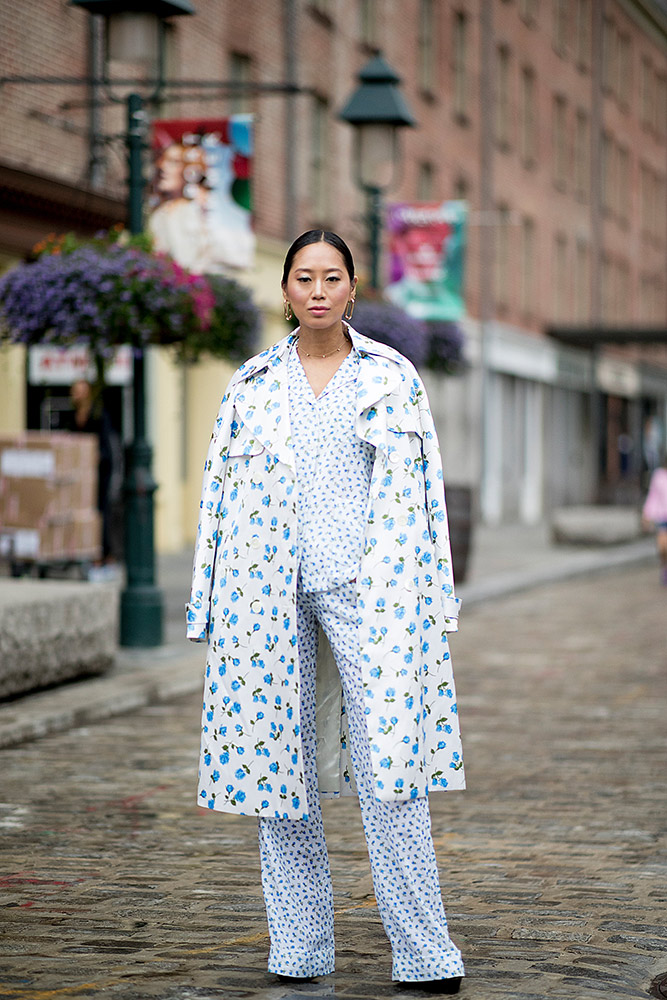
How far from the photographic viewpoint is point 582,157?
41.7 m

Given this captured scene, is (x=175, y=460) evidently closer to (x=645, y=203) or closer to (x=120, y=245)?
(x=120, y=245)

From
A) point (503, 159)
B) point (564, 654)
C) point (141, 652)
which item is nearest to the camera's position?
point (141, 652)

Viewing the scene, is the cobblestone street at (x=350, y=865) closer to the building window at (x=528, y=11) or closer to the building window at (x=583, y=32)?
the building window at (x=528, y=11)

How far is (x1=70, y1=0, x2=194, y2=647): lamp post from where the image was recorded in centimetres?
1064

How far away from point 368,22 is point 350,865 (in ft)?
79.9

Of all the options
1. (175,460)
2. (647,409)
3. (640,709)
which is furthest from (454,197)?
(640,709)

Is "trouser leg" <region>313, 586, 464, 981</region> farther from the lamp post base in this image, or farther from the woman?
the lamp post base

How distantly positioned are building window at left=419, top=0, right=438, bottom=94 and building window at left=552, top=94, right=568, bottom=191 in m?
8.45

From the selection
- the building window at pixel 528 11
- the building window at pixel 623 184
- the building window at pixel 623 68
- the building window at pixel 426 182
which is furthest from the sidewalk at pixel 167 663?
the building window at pixel 623 68

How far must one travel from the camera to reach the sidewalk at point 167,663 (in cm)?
848

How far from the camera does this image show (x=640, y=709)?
9117 millimetres

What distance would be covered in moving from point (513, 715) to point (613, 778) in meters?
1.83

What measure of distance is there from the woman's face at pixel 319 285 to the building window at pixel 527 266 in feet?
109

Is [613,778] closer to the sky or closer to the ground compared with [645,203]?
closer to the ground
